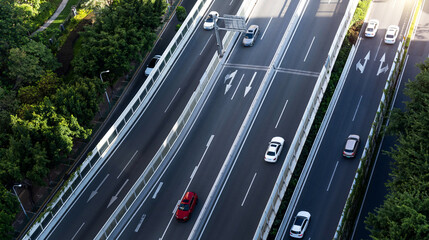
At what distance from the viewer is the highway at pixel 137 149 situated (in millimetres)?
63062

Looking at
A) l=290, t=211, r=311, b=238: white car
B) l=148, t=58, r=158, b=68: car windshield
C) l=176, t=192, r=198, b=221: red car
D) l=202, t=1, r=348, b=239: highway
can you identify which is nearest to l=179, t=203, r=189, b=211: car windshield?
l=176, t=192, r=198, b=221: red car

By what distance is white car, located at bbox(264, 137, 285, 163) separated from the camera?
63.7m

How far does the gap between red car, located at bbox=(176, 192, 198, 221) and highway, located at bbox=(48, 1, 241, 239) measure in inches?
331

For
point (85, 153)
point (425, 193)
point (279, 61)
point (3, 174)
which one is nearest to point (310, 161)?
point (279, 61)

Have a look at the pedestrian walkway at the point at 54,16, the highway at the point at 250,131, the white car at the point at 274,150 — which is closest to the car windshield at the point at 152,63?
the highway at the point at 250,131

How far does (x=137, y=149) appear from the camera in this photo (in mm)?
70062

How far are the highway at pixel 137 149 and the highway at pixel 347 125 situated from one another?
1912 cm

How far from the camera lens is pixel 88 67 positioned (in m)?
79.8

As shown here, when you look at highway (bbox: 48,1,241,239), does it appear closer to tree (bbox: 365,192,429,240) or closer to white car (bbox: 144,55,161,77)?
white car (bbox: 144,55,161,77)

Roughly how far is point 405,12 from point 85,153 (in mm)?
52190

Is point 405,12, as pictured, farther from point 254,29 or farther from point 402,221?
point 402,221

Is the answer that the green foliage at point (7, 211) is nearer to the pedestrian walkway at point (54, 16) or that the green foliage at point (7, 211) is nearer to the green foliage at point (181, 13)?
the pedestrian walkway at point (54, 16)

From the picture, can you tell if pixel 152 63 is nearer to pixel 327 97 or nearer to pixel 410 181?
pixel 327 97

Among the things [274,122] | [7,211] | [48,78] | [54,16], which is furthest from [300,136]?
[54,16]
